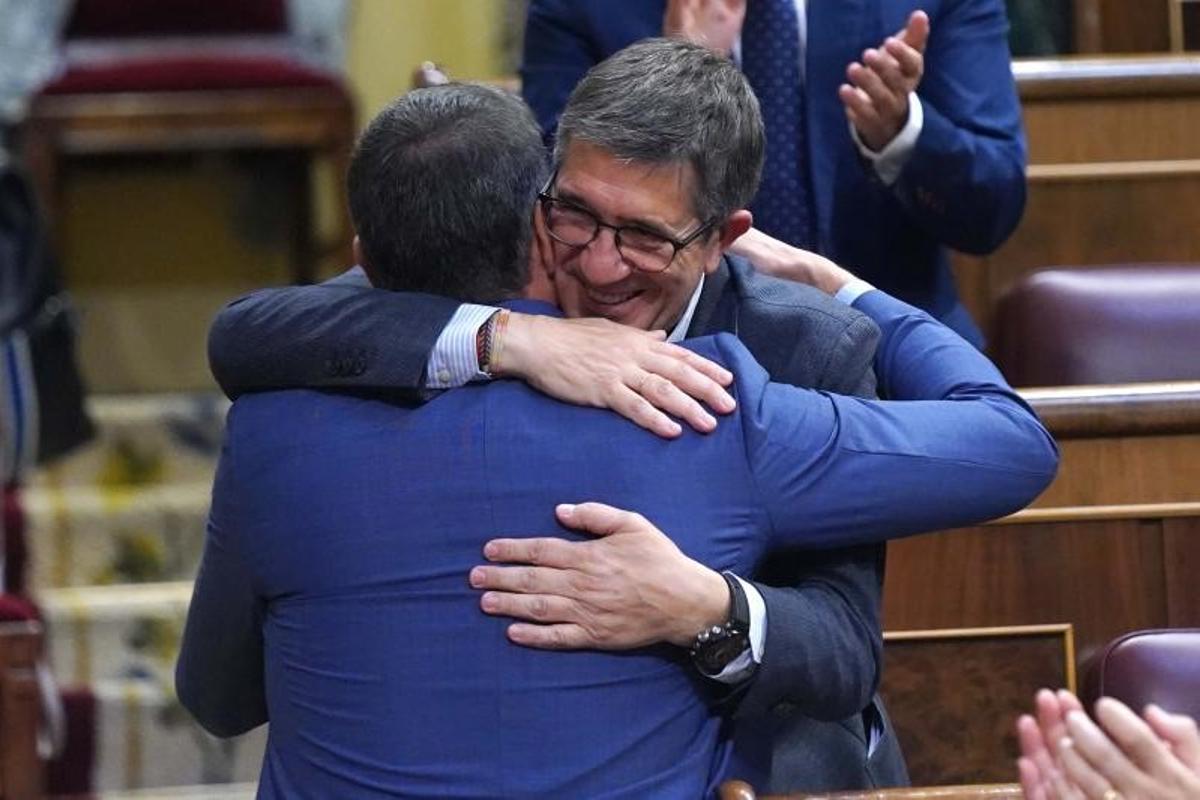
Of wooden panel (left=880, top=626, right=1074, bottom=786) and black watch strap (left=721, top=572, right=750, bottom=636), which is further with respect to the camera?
wooden panel (left=880, top=626, right=1074, bottom=786)

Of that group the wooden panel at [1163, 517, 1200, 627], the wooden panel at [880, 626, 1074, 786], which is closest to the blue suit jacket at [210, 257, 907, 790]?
the wooden panel at [880, 626, 1074, 786]

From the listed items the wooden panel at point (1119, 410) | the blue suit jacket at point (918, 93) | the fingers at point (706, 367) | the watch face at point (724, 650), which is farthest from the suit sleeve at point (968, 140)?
the watch face at point (724, 650)

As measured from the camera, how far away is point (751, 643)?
4.87 feet

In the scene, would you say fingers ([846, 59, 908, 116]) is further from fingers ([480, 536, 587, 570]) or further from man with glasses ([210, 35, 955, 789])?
fingers ([480, 536, 587, 570])

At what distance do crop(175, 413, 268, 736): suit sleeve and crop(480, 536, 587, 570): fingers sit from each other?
199mm

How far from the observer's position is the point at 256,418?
1.56m

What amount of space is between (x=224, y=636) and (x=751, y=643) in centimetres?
40

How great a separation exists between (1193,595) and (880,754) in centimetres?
60

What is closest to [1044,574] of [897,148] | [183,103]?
[897,148]

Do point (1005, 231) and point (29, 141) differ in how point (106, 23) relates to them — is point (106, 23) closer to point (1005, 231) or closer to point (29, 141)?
point (29, 141)

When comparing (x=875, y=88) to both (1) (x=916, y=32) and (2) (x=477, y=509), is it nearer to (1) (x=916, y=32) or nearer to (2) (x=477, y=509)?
(1) (x=916, y=32)

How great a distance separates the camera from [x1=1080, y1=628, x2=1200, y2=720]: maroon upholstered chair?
5.21 ft

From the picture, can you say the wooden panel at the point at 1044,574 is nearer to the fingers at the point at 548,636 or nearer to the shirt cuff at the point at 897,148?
the shirt cuff at the point at 897,148

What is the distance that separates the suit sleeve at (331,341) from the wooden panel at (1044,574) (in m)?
0.77
